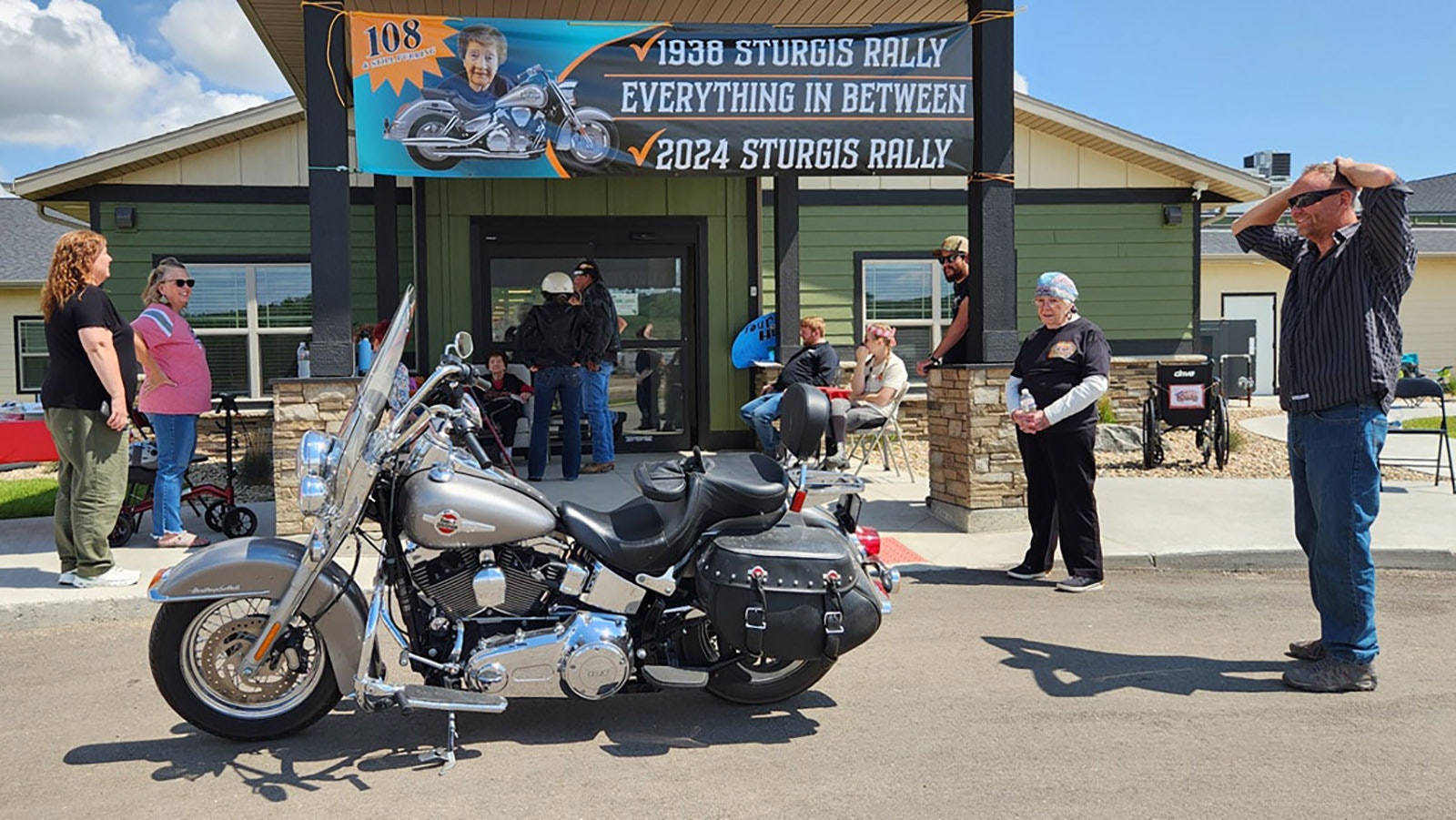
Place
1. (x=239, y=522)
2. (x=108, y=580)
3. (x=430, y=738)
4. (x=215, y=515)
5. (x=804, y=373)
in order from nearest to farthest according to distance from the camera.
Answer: (x=430, y=738) < (x=108, y=580) < (x=239, y=522) < (x=215, y=515) < (x=804, y=373)

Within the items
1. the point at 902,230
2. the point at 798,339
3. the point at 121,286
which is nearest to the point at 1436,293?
the point at 902,230

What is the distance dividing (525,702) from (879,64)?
5.34m

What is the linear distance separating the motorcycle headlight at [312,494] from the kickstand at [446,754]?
32.8 inches

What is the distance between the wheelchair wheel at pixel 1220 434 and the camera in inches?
417

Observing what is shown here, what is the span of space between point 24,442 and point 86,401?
5.58 metres

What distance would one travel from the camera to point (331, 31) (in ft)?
23.0

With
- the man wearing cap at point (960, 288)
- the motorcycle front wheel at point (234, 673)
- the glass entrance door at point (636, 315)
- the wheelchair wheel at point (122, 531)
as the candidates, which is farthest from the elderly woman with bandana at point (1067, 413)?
the glass entrance door at point (636, 315)

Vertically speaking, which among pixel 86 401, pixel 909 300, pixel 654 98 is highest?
pixel 654 98

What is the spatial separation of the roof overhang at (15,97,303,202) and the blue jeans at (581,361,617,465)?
4691mm

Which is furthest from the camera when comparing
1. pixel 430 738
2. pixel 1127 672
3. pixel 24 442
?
pixel 24 442

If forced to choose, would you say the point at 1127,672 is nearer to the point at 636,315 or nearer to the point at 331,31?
the point at 331,31

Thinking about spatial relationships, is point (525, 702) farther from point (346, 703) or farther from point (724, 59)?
point (724, 59)

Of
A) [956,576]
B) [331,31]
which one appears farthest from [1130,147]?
[331,31]

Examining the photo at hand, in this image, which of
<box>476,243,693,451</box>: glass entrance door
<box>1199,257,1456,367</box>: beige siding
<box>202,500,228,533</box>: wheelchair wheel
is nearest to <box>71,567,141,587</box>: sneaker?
<box>202,500,228,533</box>: wheelchair wheel
